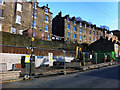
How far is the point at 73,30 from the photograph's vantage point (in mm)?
39344

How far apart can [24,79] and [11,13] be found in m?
18.8

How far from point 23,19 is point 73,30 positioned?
19720 millimetres

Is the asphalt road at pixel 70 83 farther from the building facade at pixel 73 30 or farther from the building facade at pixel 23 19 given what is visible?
the building facade at pixel 73 30

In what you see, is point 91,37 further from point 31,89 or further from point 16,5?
point 31,89

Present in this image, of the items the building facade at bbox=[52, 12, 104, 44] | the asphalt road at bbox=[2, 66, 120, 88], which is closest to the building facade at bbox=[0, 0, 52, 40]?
the building facade at bbox=[52, 12, 104, 44]

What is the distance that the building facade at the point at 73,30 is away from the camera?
36.6 metres

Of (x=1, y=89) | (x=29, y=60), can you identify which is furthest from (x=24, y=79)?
(x=1, y=89)

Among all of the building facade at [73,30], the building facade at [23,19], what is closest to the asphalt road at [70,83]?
the building facade at [23,19]

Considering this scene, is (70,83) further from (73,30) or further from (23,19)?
(73,30)

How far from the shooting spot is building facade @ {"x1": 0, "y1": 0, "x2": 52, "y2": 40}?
71.8 ft

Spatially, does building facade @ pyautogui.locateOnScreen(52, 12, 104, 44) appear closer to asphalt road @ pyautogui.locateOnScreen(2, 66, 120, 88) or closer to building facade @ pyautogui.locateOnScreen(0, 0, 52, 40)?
building facade @ pyautogui.locateOnScreen(0, 0, 52, 40)

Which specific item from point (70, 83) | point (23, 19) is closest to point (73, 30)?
point (23, 19)

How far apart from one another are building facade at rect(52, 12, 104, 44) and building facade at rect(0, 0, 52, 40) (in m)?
6.37

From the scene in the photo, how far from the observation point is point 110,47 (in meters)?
38.5
